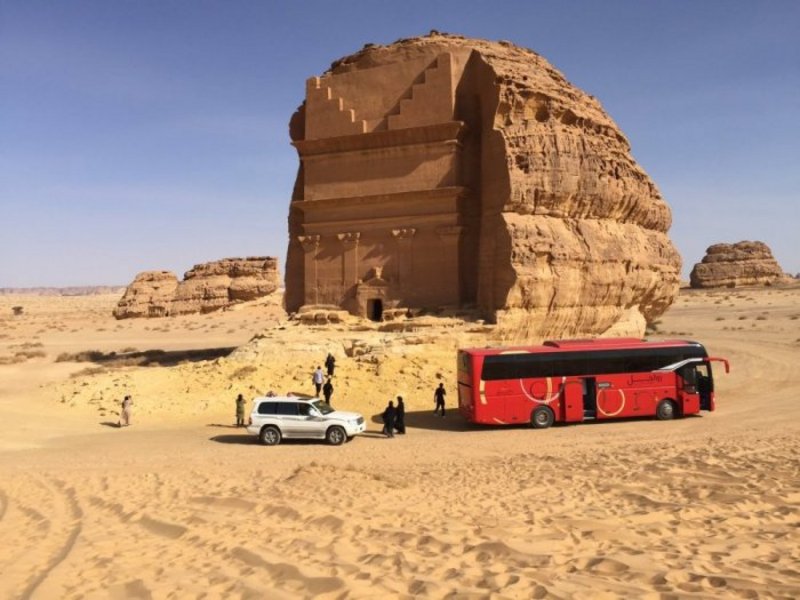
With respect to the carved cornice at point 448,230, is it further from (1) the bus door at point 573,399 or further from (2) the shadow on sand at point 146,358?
(2) the shadow on sand at point 146,358

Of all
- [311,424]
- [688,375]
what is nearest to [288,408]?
[311,424]

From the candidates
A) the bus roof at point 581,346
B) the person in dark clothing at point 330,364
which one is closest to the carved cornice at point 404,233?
the person in dark clothing at point 330,364

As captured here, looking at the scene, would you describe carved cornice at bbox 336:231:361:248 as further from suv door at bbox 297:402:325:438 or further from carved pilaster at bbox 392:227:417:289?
suv door at bbox 297:402:325:438

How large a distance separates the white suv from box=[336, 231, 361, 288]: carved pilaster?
35.3 feet

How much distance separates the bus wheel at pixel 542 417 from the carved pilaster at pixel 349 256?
12.0 m

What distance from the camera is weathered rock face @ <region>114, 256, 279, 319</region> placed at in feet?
274

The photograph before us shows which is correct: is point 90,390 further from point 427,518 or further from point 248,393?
point 427,518

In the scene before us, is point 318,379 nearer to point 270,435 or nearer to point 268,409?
point 268,409

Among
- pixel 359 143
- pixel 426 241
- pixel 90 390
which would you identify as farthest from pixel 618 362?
pixel 90 390

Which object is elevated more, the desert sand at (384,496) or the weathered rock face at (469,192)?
the weathered rock face at (469,192)

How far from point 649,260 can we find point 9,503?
1127 inches

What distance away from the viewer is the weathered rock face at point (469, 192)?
25688 mm

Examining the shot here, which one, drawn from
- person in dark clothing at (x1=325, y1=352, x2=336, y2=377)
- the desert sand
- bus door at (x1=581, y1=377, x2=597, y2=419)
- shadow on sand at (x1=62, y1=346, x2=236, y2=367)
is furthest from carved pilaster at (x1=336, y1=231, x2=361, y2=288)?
bus door at (x1=581, y1=377, x2=597, y2=419)

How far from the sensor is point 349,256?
2862 cm
